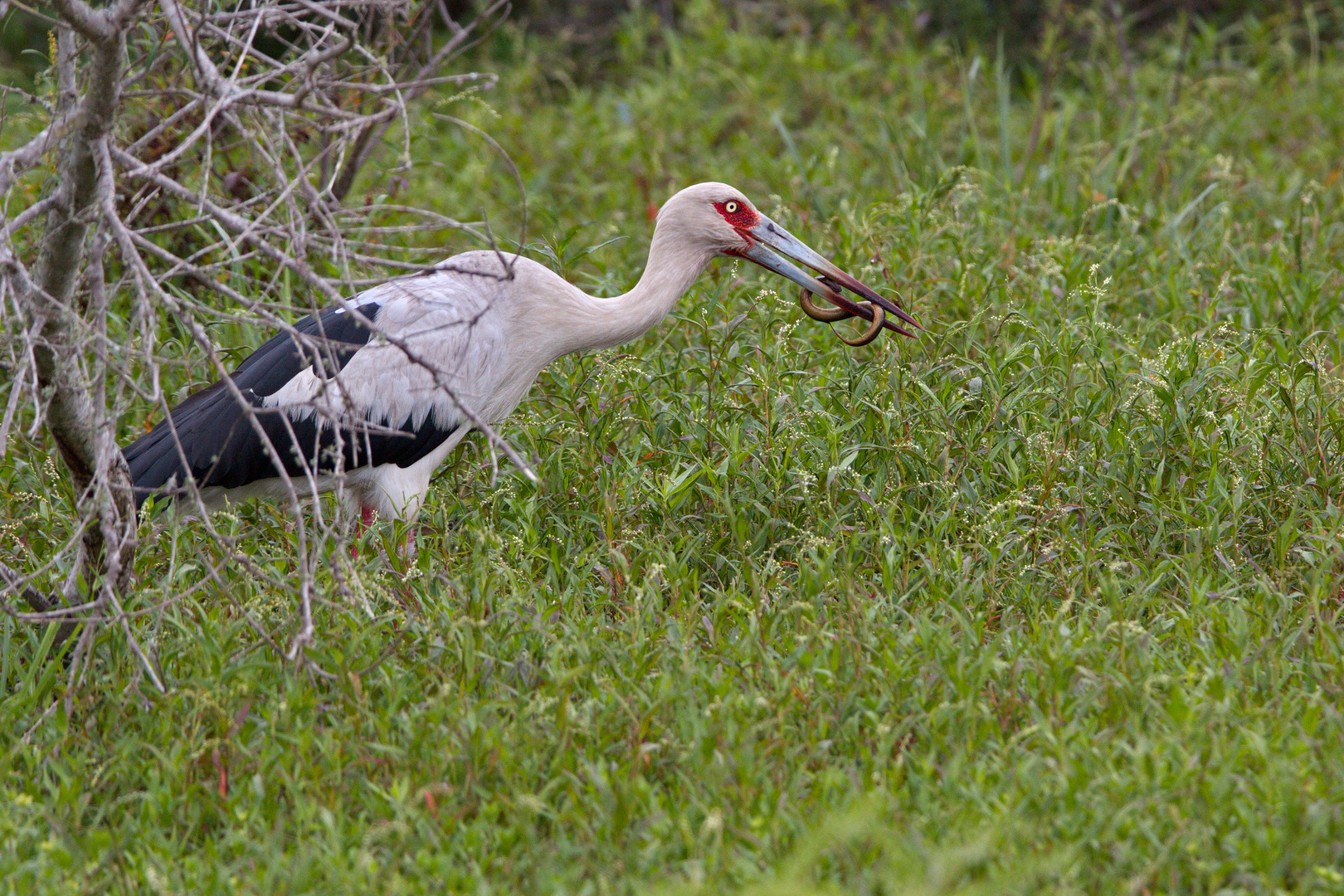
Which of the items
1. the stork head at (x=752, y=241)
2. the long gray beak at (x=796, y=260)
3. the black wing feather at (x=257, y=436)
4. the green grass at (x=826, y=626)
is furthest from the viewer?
the long gray beak at (x=796, y=260)

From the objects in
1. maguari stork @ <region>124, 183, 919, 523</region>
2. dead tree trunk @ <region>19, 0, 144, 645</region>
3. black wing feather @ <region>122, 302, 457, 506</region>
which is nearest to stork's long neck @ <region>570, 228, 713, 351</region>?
maguari stork @ <region>124, 183, 919, 523</region>

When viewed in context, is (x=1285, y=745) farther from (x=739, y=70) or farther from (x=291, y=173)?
(x=739, y=70)

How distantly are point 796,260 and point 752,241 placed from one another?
168 mm

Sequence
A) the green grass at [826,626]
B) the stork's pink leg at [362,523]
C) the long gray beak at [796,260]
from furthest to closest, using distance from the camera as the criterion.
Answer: the long gray beak at [796,260] < the stork's pink leg at [362,523] < the green grass at [826,626]

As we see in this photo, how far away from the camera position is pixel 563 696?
9.75 ft

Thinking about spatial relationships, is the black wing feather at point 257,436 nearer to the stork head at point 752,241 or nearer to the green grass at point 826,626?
the green grass at point 826,626

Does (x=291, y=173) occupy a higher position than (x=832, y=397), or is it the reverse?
(x=291, y=173)

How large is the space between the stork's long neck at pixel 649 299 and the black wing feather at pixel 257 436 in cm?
52

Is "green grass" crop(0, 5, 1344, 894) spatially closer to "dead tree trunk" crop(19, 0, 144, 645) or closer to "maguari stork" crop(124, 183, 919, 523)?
"maguari stork" crop(124, 183, 919, 523)

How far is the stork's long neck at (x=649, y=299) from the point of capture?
412 cm

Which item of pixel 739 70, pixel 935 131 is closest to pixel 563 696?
pixel 935 131

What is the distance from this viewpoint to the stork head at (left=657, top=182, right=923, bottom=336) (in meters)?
4.22

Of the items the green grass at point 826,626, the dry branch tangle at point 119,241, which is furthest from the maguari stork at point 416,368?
the dry branch tangle at point 119,241

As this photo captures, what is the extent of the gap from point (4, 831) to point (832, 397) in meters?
2.56
